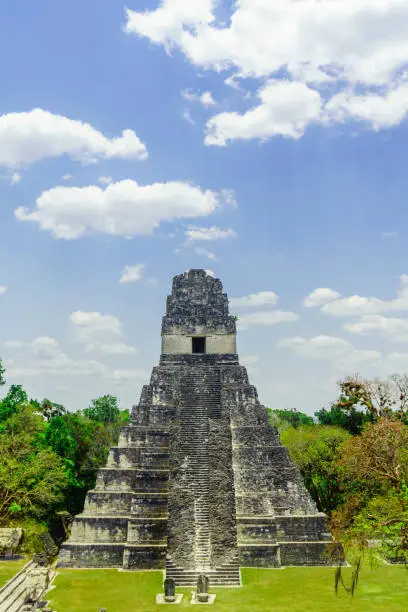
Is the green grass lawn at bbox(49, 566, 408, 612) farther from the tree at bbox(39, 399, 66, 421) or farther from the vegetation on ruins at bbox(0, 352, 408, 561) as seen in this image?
the tree at bbox(39, 399, 66, 421)

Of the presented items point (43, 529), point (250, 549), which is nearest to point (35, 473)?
point (43, 529)

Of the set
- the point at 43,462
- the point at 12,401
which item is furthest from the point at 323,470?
the point at 12,401

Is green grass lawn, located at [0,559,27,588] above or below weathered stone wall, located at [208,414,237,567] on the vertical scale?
below

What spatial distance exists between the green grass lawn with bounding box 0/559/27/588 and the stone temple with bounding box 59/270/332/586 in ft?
5.05

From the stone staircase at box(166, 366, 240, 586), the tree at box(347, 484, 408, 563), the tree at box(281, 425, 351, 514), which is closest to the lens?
the tree at box(347, 484, 408, 563)

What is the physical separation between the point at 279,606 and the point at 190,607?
219 centimetres

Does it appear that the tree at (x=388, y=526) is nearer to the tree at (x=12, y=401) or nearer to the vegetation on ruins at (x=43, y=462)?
the vegetation on ruins at (x=43, y=462)

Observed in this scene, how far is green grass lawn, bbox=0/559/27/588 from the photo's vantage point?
14897 mm

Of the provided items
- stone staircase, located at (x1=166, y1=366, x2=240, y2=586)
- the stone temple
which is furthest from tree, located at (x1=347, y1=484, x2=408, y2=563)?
stone staircase, located at (x1=166, y1=366, x2=240, y2=586)

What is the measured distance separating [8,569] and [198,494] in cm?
660

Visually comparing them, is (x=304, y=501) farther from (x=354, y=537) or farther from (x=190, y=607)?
(x=190, y=607)

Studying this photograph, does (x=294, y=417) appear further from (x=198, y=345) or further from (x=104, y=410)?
(x=198, y=345)

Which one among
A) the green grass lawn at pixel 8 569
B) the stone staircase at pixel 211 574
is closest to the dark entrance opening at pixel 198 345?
the stone staircase at pixel 211 574

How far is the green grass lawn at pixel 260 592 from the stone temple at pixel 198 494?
624 mm
